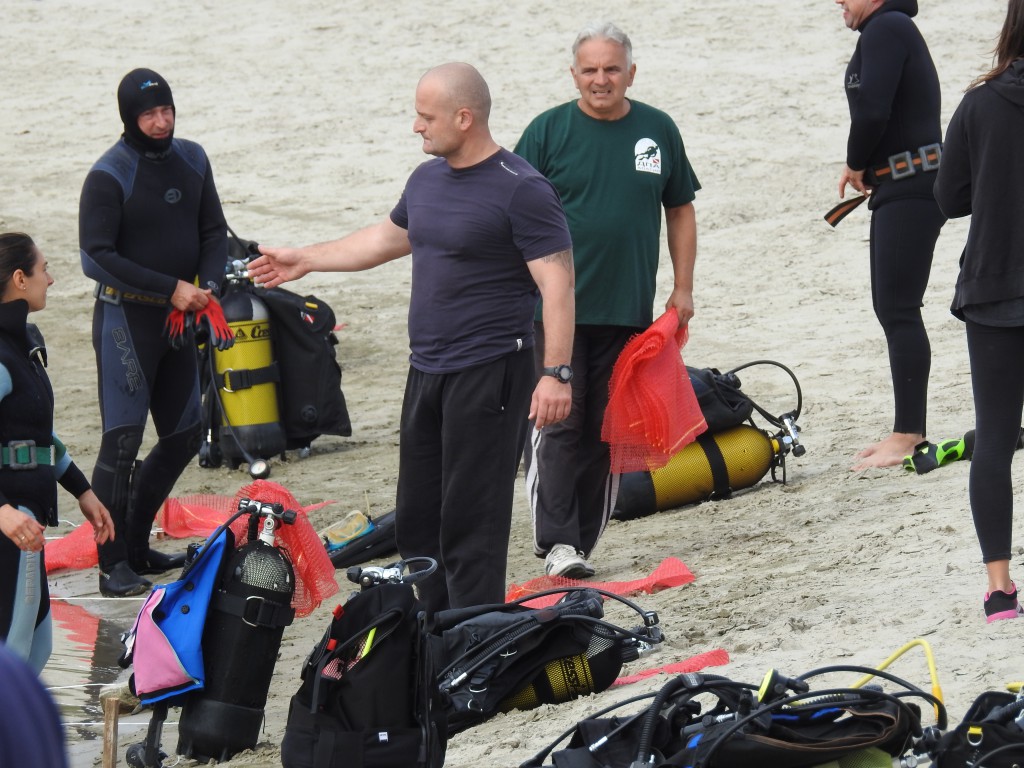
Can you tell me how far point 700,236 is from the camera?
476 inches

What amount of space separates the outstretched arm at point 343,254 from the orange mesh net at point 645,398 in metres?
1.05

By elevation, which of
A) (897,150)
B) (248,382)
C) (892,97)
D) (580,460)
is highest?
(892,97)

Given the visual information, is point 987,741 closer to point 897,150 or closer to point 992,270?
point 992,270

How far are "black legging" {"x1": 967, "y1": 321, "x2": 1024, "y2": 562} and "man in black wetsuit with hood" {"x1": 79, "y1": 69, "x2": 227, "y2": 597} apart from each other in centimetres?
338

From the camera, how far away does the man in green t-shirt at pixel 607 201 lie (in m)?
5.59

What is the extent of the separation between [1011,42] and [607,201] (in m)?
1.99

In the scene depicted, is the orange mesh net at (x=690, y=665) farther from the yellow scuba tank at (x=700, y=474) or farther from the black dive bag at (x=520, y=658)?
the yellow scuba tank at (x=700, y=474)

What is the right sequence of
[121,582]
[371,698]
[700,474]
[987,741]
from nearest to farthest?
[987,741] < [371,698] < [121,582] < [700,474]

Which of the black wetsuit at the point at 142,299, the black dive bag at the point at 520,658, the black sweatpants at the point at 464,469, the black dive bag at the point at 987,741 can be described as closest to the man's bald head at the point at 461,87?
the black sweatpants at the point at 464,469

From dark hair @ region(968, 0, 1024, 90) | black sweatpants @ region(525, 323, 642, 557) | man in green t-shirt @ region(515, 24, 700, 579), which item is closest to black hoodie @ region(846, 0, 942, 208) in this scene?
man in green t-shirt @ region(515, 24, 700, 579)

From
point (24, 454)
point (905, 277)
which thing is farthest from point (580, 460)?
point (24, 454)

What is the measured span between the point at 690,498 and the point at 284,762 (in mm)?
3297

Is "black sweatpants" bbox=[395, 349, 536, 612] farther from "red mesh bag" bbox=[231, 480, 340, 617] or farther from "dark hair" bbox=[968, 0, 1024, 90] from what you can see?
"dark hair" bbox=[968, 0, 1024, 90]

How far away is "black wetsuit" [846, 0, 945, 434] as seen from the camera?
19.5ft
